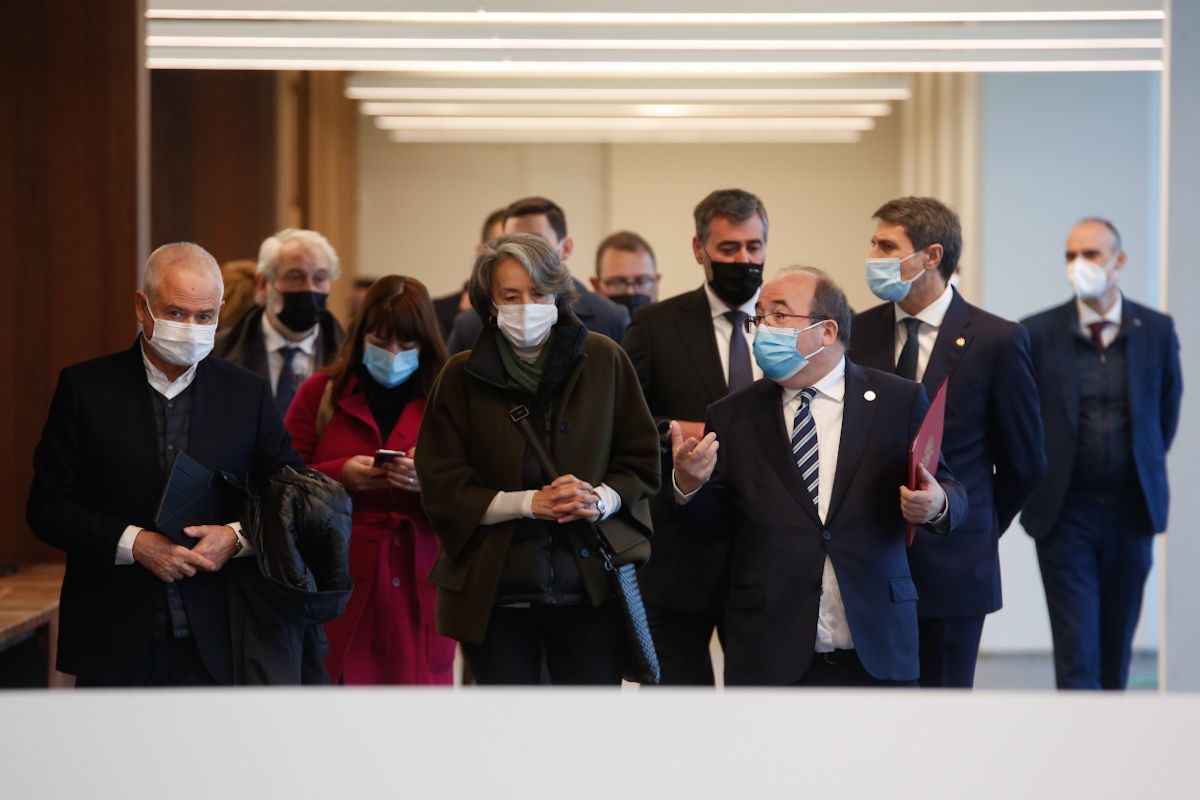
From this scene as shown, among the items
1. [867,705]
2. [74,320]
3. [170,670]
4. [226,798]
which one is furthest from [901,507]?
[74,320]

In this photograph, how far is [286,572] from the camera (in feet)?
12.2

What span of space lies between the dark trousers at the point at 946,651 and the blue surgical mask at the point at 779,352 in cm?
90

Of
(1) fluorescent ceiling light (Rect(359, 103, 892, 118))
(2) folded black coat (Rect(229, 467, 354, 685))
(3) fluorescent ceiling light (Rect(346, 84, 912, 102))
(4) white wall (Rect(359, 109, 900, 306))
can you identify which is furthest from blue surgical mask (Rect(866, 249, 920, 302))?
(1) fluorescent ceiling light (Rect(359, 103, 892, 118))

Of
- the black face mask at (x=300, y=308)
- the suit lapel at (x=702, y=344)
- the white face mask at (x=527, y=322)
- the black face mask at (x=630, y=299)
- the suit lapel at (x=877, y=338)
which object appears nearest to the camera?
the white face mask at (x=527, y=322)

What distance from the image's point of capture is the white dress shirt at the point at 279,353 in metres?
5.27

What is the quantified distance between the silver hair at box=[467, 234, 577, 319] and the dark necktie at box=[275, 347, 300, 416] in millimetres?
1403

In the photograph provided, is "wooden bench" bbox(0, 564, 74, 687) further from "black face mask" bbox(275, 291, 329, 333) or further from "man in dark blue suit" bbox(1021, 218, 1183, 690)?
"man in dark blue suit" bbox(1021, 218, 1183, 690)

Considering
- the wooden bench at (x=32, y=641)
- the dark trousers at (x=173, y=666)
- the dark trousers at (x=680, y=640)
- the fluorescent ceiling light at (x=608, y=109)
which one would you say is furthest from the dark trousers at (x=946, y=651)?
the fluorescent ceiling light at (x=608, y=109)

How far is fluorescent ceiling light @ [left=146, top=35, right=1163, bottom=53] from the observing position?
575 centimetres

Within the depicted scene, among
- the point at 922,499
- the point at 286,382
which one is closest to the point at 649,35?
the point at 286,382

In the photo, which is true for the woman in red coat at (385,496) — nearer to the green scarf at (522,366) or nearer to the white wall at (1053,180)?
the green scarf at (522,366)

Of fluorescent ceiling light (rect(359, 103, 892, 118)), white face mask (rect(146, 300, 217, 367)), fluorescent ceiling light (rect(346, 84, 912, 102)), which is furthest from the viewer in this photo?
fluorescent ceiling light (rect(359, 103, 892, 118))

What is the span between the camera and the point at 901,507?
12.6 ft

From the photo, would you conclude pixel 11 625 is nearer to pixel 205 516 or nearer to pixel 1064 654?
pixel 205 516
